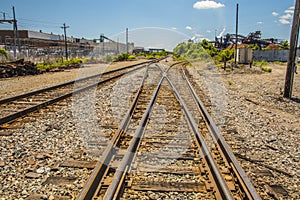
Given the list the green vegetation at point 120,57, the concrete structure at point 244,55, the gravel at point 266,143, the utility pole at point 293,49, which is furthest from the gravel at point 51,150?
the green vegetation at point 120,57

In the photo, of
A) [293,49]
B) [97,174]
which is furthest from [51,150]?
[293,49]

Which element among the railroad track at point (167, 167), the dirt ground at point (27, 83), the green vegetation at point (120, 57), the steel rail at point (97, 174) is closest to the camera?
the steel rail at point (97, 174)

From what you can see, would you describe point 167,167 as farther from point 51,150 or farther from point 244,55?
point 244,55

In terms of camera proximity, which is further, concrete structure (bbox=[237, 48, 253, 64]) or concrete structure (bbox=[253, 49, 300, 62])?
concrete structure (bbox=[253, 49, 300, 62])

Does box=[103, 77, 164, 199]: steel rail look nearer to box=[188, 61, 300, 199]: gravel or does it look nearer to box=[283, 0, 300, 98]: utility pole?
box=[188, 61, 300, 199]: gravel

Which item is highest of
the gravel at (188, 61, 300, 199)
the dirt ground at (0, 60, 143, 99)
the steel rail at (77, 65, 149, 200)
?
the dirt ground at (0, 60, 143, 99)

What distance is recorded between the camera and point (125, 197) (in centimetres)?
283

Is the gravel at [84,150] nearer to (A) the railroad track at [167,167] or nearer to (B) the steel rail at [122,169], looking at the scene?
(A) the railroad track at [167,167]

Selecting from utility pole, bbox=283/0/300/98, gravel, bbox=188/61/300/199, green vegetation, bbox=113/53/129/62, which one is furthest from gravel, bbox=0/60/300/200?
green vegetation, bbox=113/53/129/62

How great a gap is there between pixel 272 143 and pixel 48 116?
4649 mm

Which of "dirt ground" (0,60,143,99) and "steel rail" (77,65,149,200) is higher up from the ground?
"dirt ground" (0,60,143,99)

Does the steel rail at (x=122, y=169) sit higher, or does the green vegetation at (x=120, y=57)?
the green vegetation at (x=120, y=57)

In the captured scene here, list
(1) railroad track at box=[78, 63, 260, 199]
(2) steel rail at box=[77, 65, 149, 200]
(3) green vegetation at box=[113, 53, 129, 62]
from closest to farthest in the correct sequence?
(2) steel rail at box=[77, 65, 149, 200], (1) railroad track at box=[78, 63, 260, 199], (3) green vegetation at box=[113, 53, 129, 62]

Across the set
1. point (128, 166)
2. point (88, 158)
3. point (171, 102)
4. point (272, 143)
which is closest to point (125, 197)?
point (128, 166)
